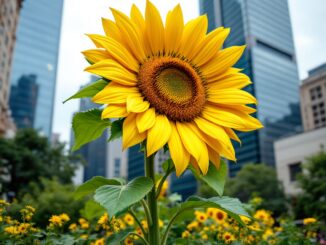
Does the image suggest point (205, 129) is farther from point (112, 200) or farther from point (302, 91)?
point (302, 91)

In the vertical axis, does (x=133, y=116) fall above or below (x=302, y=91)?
below

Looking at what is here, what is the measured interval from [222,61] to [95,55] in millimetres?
674

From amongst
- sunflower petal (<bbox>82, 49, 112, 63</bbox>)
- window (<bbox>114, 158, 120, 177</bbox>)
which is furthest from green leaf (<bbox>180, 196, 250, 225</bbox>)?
window (<bbox>114, 158, 120, 177</bbox>)

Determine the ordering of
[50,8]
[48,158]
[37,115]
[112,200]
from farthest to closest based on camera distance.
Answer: [50,8]
[37,115]
[48,158]
[112,200]

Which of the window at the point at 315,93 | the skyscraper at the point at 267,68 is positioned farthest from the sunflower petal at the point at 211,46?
the skyscraper at the point at 267,68

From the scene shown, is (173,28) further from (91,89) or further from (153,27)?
(91,89)

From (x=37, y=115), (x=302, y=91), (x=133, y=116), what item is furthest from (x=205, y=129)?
(x=37, y=115)

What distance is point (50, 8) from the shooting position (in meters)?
145

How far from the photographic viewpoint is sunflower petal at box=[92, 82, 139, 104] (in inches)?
55.0

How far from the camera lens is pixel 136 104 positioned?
56.4 inches

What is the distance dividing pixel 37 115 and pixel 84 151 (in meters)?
63.8

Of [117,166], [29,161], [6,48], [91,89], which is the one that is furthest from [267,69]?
[91,89]

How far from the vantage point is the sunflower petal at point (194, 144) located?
144 cm

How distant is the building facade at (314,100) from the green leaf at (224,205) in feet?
286
